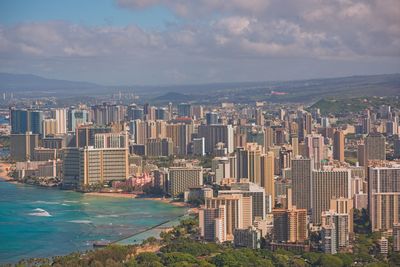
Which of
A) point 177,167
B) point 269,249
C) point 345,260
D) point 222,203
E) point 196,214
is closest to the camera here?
point 345,260

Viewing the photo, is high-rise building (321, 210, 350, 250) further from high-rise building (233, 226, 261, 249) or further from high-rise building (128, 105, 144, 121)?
high-rise building (128, 105, 144, 121)

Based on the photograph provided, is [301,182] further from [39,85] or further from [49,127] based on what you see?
[39,85]

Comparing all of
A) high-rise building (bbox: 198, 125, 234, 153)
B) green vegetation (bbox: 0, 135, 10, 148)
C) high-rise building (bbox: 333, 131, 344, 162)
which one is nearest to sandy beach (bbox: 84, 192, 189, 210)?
high-rise building (bbox: 333, 131, 344, 162)

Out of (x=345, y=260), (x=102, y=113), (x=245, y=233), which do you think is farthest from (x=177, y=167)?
(x=102, y=113)

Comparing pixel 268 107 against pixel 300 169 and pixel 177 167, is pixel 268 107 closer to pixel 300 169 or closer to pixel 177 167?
pixel 177 167

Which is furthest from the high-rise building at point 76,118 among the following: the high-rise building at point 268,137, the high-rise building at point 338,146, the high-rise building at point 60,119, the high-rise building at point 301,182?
the high-rise building at point 301,182

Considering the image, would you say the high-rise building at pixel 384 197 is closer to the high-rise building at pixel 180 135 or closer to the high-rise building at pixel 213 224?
the high-rise building at pixel 213 224
